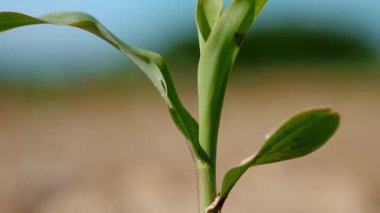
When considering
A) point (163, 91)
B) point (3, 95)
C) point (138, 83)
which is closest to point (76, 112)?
point (3, 95)

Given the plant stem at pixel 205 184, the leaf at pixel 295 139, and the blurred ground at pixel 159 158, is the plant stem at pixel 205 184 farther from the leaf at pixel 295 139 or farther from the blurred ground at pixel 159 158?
the blurred ground at pixel 159 158

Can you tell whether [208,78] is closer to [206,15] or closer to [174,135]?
[206,15]

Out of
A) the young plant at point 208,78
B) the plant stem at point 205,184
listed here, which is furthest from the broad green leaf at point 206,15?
the plant stem at point 205,184

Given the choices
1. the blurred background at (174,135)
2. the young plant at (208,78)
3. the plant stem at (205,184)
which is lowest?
the blurred background at (174,135)

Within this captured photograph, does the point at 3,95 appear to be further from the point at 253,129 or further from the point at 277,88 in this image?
the point at 253,129

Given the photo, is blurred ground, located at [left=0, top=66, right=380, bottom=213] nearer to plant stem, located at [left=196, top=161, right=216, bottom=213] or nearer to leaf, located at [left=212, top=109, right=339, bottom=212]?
leaf, located at [left=212, top=109, right=339, bottom=212]

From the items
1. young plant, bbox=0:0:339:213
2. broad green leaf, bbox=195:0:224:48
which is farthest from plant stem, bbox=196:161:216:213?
broad green leaf, bbox=195:0:224:48

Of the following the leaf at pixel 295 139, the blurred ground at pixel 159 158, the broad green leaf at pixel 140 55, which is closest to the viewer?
the leaf at pixel 295 139
